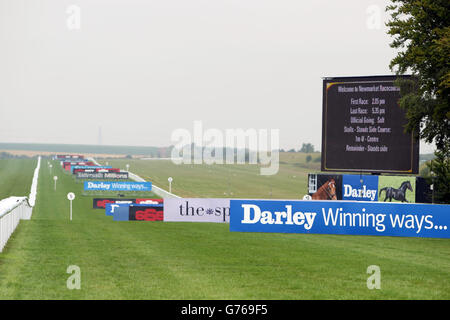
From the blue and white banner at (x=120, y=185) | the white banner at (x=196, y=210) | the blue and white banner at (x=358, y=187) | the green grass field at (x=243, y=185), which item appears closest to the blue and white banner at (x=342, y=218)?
the white banner at (x=196, y=210)

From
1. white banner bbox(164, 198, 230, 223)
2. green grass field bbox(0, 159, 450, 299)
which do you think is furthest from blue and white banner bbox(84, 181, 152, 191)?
green grass field bbox(0, 159, 450, 299)

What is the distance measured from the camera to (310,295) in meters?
10.5

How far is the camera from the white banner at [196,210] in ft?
Answer: 86.8

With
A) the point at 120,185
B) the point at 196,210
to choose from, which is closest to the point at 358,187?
the point at 196,210

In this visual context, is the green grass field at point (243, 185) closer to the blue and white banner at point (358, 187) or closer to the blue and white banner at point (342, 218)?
the blue and white banner at point (358, 187)

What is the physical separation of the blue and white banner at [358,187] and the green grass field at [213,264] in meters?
12.9

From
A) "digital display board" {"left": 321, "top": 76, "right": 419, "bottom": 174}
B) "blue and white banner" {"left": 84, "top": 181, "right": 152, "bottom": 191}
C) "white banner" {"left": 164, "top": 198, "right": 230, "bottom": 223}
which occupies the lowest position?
"blue and white banner" {"left": 84, "top": 181, "right": 152, "bottom": 191}

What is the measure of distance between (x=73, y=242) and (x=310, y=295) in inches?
400

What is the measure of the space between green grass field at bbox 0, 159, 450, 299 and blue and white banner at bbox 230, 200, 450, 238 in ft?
2.26

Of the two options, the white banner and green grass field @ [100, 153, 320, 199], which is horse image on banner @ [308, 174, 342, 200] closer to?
the white banner

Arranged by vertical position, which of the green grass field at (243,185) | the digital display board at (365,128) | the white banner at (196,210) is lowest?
the green grass field at (243,185)

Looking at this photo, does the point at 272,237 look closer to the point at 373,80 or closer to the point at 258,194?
the point at 373,80

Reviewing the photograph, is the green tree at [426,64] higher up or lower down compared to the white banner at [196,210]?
higher up

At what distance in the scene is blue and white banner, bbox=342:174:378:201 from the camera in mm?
34281
